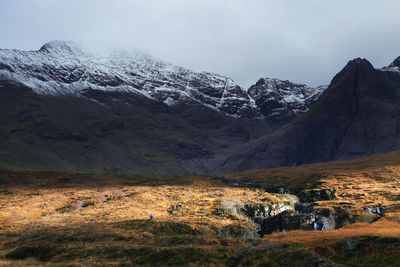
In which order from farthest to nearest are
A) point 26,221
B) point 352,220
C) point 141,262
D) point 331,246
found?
point 26,221
point 352,220
point 331,246
point 141,262

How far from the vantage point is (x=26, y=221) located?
123ft

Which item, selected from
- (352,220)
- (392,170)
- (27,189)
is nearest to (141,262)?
(352,220)

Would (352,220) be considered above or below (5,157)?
below

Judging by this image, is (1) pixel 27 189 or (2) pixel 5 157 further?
(2) pixel 5 157

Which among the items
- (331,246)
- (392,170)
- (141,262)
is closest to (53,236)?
(141,262)

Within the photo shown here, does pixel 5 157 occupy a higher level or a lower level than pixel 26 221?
higher

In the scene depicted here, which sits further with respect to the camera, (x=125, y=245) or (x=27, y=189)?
(x=27, y=189)

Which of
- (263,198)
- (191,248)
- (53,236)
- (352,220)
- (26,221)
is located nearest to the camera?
(191,248)

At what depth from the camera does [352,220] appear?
33469 mm

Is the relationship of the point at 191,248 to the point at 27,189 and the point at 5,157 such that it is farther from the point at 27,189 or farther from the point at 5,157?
the point at 5,157

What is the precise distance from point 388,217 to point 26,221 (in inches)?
1567

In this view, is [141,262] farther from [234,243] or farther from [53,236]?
[53,236]

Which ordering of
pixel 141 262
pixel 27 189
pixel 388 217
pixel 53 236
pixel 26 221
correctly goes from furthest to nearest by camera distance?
pixel 27 189 < pixel 26 221 < pixel 388 217 < pixel 53 236 < pixel 141 262

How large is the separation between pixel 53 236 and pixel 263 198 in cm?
3063
